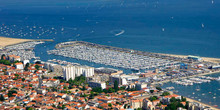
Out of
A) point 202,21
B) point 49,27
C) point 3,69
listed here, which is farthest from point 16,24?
point 3,69

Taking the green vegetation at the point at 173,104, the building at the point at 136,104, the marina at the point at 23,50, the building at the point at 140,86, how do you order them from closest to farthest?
1. the green vegetation at the point at 173,104
2. the building at the point at 136,104
3. the building at the point at 140,86
4. the marina at the point at 23,50

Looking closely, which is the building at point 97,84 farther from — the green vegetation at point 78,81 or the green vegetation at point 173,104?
the green vegetation at point 173,104

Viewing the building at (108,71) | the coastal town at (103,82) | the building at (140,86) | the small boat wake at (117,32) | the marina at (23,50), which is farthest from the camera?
the small boat wake at (117,32)

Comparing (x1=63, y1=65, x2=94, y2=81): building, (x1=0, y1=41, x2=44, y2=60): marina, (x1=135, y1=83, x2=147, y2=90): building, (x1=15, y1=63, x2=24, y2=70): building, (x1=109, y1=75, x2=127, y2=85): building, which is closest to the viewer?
(x1=135, y1=83, x2=147, y2=90): building

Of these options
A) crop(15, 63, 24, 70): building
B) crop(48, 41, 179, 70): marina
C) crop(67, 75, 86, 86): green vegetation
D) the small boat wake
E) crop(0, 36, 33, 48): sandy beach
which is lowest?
crop(67, 75, 86, 86): green vegetation

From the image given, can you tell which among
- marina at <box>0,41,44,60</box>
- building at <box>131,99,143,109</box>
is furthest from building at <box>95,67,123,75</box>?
marina at <box>0,41,44,60</box>

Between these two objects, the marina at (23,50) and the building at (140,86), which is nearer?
the building at (140,86)

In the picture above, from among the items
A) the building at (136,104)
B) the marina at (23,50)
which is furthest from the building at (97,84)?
the marina at (23,50)

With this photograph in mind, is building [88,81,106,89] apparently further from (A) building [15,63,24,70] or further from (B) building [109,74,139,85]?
(A) building [15,63,24,70]

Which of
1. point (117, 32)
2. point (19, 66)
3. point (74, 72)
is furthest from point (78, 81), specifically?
point (117, 32)

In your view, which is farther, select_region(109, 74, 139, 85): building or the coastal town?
select_region(109, 74, 139, 85): building
